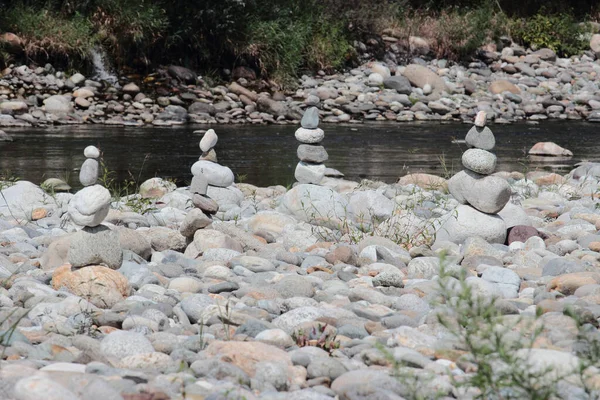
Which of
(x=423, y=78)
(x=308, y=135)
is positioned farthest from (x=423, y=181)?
(x=423, y=78)

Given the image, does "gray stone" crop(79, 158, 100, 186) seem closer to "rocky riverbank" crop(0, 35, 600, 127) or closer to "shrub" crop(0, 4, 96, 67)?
"rocky riverbank" crop(0, 35, 600, 127)

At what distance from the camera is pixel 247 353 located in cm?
330

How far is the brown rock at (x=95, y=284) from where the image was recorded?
421cm

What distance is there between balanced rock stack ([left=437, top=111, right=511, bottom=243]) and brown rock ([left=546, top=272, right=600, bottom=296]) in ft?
Answer: 4.74

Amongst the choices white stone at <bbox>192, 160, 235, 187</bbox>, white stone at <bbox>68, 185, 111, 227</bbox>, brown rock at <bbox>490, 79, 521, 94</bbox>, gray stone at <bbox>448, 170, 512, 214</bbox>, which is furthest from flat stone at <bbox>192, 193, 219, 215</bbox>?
brown rock at <bbox>490, 79, 521, 94</bbox>

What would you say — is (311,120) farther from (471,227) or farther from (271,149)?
(271,149)

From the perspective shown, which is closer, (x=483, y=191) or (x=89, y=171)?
(x=89, y=171)

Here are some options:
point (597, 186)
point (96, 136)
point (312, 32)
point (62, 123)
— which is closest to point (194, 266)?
point (597, 186)

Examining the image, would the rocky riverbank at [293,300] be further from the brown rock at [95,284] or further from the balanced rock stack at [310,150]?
the balanced rock stack at [310,150]

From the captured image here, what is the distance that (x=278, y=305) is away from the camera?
13.6 ft

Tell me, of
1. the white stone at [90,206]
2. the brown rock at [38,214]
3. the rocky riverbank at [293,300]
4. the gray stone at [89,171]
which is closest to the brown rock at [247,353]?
the rocky riverbank at [293,300]

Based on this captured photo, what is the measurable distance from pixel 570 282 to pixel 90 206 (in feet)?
7.82

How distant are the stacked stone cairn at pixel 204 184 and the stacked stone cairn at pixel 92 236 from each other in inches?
29.4

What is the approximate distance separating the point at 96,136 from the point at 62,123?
5.29 ft
